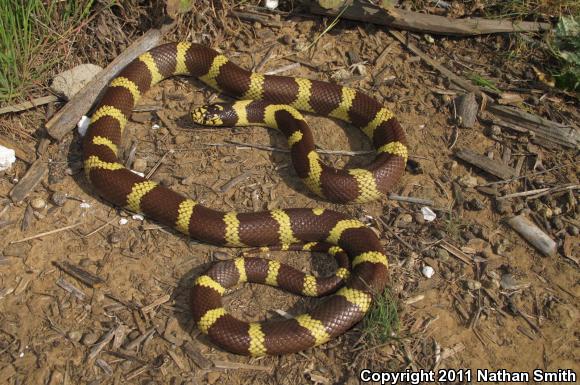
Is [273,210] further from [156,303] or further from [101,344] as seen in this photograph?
[101,344]

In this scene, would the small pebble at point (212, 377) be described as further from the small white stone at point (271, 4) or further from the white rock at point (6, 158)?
the small white stone at point (271, 4)

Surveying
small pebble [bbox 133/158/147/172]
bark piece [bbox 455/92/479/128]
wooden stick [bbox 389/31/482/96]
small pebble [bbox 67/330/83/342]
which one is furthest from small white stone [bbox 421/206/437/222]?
small pebble [bbox 67/330/83/342]

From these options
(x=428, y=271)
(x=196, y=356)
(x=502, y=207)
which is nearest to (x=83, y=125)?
(x=196, y=356)

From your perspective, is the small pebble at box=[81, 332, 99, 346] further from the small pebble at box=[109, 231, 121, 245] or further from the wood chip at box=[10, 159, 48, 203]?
the wood chip at box=[10, 159, 48, 203]

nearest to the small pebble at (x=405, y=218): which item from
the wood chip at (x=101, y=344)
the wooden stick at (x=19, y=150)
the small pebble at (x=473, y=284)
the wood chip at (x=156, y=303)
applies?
the small pebble at (x=473, y=284)

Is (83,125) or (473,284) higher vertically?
(83,125)

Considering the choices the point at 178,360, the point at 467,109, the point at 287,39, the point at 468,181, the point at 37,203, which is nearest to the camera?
the point at 178,360

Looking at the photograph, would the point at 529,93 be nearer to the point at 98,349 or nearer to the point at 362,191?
the point at 362,191
